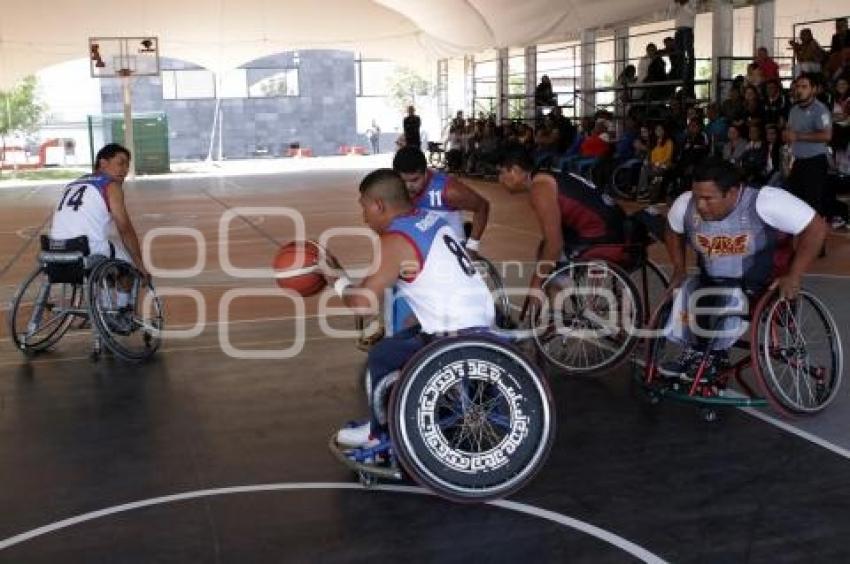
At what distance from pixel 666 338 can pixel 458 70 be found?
24021 millimetres

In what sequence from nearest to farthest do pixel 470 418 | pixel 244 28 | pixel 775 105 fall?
1. pixel 470 418
2. pixel 775 105
3. pixel 244 28

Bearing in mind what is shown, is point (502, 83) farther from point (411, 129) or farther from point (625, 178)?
point (625, 178)

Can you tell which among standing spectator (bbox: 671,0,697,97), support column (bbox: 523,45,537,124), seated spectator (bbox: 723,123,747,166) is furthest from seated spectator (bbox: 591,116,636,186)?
support column (bbox: 523,45,537,124)

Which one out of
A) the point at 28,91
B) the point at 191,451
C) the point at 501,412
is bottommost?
the point at 191,451

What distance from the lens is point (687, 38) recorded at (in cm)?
1405

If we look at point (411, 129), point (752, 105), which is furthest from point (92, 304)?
point (411, 129)

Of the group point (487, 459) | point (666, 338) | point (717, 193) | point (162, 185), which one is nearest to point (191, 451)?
point (487, 459)

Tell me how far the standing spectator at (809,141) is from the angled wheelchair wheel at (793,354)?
4.20 metres

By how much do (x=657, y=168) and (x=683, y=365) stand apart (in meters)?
9.36

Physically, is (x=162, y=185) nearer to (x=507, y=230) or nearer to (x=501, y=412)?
(x=507, y=230)

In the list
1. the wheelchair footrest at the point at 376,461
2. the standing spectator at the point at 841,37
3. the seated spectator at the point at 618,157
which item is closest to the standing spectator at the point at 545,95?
the seated spectator at the point at 618,157

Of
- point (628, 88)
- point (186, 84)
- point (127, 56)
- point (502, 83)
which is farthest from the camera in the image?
point (186, 84)

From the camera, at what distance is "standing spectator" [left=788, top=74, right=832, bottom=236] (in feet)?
27.8

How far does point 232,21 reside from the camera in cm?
2719
